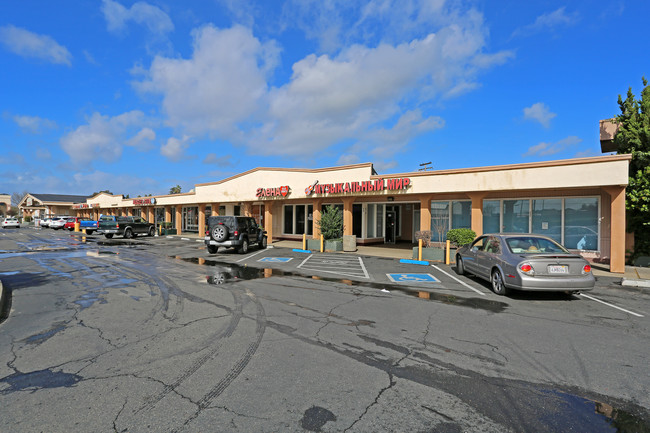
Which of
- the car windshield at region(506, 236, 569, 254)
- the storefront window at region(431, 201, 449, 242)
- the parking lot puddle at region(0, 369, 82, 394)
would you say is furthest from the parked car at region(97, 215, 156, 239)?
the car windshield at region(506, 236, 569, 254)

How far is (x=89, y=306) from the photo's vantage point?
709cm

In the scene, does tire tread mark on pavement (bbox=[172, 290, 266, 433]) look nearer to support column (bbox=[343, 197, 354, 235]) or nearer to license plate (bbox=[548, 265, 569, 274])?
license plate (bbox=[548, 265, 569, 274])

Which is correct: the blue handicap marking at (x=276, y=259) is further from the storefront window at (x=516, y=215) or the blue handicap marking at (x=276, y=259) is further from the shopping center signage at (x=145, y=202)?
the shopping center signage at (x=145, y=202)

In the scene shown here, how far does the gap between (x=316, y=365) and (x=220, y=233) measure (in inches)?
534

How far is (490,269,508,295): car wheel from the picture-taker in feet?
27.2

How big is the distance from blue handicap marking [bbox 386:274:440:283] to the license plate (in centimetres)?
325

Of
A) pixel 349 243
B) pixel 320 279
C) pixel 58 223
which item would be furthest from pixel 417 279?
pixel 58 223

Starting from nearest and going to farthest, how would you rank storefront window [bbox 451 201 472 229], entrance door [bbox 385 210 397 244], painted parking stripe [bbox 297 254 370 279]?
painted parking stripe [bbox 297 254 370 279] < storefront window [bbox 451 201 472 229] < entrance door [bbox 385 210 397 244]

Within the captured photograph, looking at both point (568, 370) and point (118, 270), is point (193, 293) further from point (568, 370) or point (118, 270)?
point (568, 370)

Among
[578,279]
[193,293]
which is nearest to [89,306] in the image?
[193,293]

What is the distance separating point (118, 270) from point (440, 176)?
14.3m

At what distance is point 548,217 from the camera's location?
15.2 m

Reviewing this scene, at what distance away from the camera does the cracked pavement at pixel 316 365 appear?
3094 millimetres

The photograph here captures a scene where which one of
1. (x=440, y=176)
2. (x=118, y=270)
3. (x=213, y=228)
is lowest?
(x=118, y=270)
